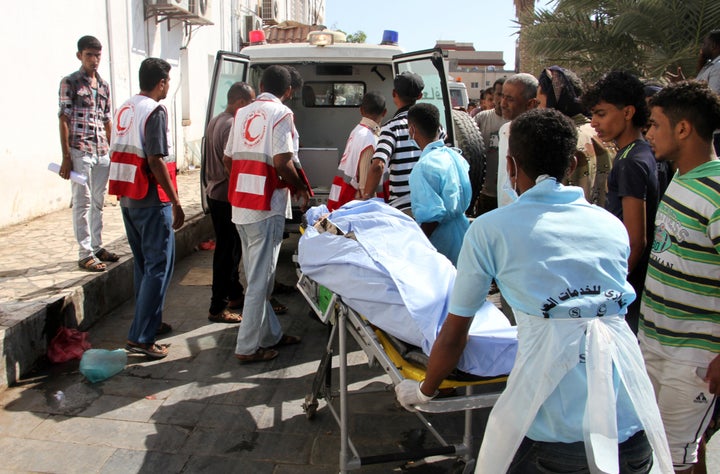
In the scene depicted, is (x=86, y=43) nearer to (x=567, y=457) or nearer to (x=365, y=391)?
(x=365, y=391)

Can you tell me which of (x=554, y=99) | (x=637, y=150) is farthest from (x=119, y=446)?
(x=554, y=99)

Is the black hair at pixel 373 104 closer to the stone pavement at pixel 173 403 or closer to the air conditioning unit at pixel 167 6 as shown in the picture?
the stone pavement at pixel 173 403

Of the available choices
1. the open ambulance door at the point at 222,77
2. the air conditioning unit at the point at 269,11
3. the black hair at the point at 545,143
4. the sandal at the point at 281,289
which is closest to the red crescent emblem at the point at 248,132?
the open ambulance door at the point at 222,77

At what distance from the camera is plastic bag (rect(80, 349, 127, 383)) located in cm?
386

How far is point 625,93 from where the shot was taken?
2.64 metres

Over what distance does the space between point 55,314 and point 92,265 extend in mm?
913

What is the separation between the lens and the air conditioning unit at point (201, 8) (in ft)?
37.9

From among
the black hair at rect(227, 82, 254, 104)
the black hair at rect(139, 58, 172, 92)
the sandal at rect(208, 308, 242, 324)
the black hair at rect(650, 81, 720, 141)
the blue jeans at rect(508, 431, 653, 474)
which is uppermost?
the black hair at rect(139, 58, 172, 92)

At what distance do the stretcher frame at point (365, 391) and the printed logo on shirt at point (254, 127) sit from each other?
114cm

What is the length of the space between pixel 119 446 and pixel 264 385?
3.20 feet

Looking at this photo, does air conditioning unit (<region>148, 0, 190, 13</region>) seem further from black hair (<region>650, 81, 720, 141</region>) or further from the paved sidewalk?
black hair (<region>650, 81, 720, 141</region>)

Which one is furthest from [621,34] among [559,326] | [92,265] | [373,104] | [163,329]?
[559,326]

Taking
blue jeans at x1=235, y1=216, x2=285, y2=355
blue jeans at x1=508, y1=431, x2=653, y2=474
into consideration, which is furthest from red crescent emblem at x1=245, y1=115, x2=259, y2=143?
blue jeans at x1=508, y1=431, x2=653, y2=474

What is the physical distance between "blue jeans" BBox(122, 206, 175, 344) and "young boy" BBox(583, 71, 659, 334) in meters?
2.80
